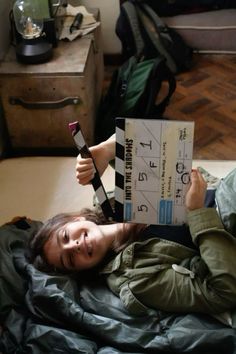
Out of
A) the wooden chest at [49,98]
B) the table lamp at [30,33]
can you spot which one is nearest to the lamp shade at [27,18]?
the table lamp at [30,33]

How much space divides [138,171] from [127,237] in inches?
10.2

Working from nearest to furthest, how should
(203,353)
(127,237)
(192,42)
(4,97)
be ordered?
1. (203,353)
2. (127,237)
3. (4,97)
4. (192,42)

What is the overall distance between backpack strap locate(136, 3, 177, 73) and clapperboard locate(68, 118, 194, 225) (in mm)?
1646

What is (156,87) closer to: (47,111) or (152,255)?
(47,111)

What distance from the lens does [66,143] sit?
192cm

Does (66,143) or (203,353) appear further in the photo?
(66,143)

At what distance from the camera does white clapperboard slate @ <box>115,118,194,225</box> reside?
931mm

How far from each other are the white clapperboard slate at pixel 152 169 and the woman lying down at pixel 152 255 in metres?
0.04

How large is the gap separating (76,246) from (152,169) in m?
0.28

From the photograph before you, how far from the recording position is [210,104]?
2312 mm

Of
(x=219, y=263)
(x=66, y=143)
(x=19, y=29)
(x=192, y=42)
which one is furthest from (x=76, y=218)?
(x=192, y=42)

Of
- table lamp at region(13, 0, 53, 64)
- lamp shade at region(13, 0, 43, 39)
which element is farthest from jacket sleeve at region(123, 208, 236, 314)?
lamp shade at region(13, 0, 43, 39)

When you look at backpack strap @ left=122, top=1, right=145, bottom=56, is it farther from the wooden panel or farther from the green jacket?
the green jacket

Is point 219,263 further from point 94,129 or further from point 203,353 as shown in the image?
point 94,129
